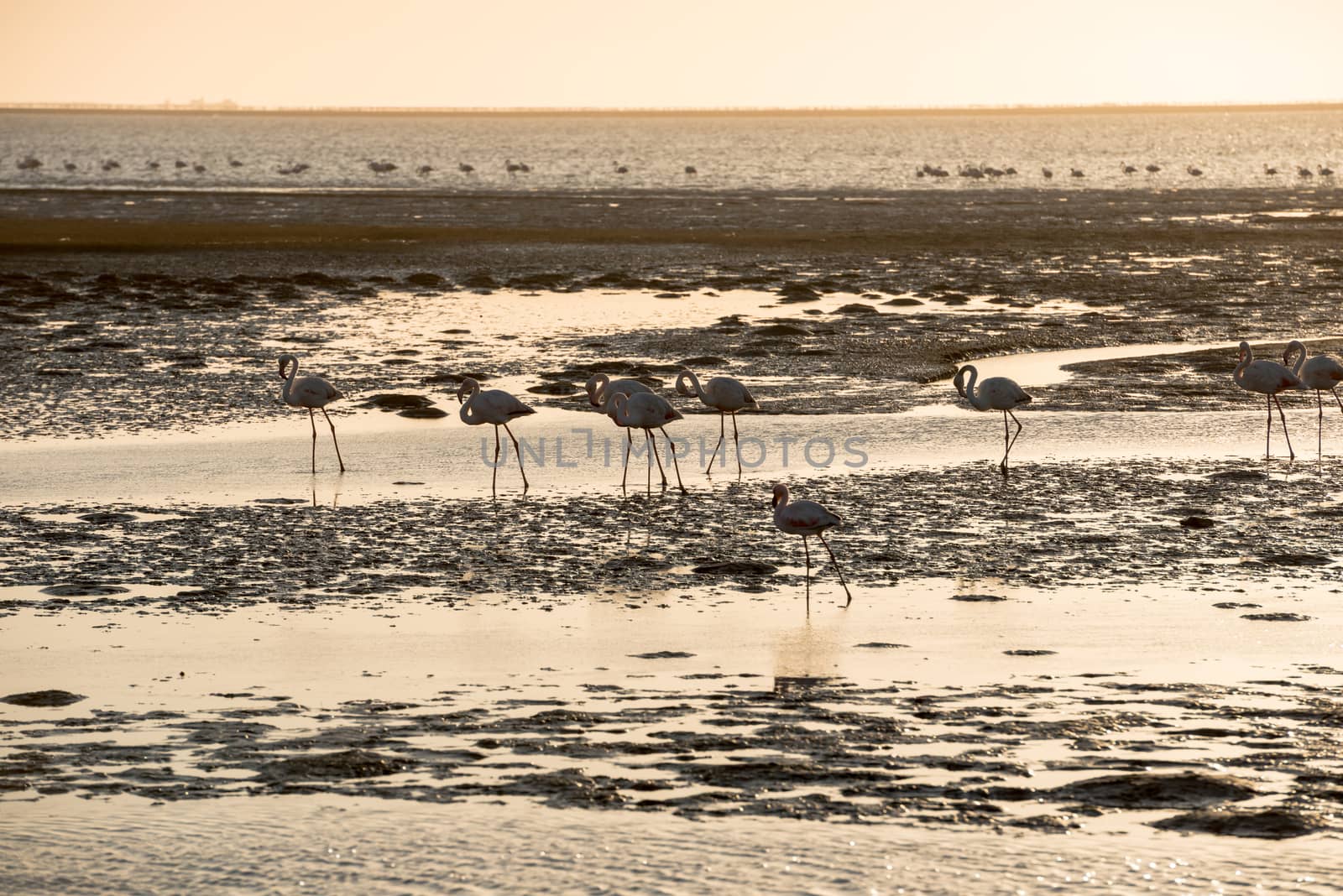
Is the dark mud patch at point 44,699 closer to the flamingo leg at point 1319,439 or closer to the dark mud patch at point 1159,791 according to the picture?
the dark mud patch at point 1159,791

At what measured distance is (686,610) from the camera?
10.9m

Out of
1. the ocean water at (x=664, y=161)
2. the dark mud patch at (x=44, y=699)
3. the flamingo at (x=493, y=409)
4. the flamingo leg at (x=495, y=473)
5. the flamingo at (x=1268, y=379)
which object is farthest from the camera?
the ocean water at (x=664, y=161)

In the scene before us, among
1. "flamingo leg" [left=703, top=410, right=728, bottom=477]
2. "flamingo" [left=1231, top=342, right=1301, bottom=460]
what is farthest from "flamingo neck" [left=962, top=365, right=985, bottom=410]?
"flamingo" [left=1231, top=342, right=1301, bottom=460]

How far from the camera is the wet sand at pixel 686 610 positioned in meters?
7.43

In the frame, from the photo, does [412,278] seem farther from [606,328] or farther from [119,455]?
[119,455]

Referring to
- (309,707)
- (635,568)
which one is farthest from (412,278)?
(309,707)

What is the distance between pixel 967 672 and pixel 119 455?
382 inches

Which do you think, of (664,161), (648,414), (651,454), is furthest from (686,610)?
(664,161)

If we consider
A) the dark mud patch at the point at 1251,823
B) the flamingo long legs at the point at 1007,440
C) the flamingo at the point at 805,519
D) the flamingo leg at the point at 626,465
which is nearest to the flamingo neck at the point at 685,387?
the flamingo leg at the point at 626,465

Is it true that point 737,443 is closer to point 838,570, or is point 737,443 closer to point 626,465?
point 626,465

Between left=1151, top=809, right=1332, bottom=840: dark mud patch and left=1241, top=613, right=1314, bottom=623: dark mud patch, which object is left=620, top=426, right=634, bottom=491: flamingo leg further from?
left=1151, top=809, right=1332, bottom=840: dark mud patch

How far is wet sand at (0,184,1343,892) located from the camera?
7.43 meters

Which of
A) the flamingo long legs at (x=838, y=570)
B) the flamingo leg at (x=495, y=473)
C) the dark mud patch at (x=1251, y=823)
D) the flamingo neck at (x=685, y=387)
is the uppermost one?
the flamingo neck at (x=685, y=387)

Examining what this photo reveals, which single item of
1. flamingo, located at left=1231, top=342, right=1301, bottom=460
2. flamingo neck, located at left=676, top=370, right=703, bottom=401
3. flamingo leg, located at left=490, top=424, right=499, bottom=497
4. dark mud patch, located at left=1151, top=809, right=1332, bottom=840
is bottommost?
dark mud patch, located at left=1151, top=809, right=1332, bottom=840
